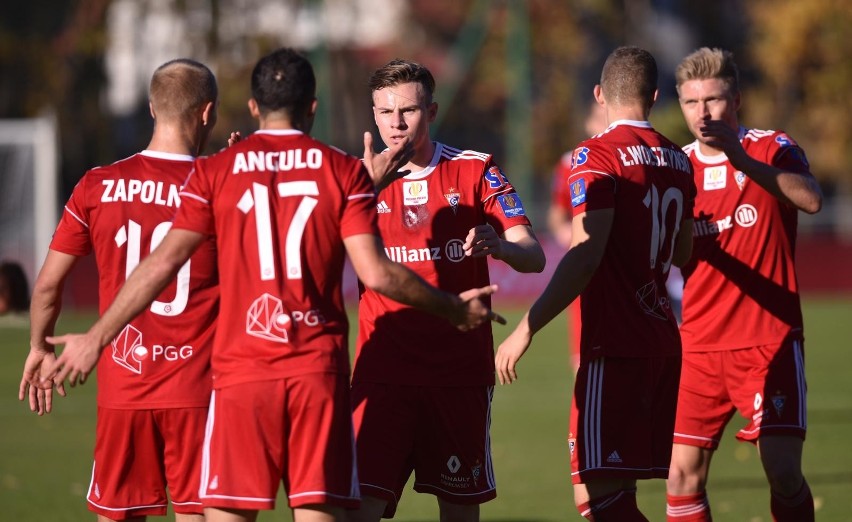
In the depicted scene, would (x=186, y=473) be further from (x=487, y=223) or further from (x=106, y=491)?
(x=487, y=223)

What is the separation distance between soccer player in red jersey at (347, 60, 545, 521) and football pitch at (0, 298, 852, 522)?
2425 mm

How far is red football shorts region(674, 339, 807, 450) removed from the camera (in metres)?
6.54

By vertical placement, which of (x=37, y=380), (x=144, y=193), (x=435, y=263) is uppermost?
(x=144, y=193)

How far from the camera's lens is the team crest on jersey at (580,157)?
18.7 ft

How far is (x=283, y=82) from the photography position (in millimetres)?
4844

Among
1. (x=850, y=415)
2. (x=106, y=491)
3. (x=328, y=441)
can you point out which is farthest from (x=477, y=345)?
(x=850, y=415)

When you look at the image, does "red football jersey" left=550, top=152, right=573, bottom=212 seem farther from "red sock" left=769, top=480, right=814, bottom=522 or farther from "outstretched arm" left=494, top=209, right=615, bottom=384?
"outstretched arm" left=494, top=209, right=615, bottom=384

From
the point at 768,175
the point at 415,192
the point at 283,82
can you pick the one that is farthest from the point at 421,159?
the point at 768,175

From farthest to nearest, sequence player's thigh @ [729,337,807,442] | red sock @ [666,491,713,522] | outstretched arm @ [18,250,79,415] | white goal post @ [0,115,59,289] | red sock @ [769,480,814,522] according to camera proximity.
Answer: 1. white goal post @ [0,115,59,289]
2. red sock @ [666,491,713,522]
3. player's thigh @ [729,337,807,442]
4. red sock @ [769,480,814,522]
5. outstretched arm @ [18,250,79,415]

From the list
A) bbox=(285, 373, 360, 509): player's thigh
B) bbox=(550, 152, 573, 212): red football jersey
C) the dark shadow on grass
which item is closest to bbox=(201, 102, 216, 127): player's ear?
bbox=(285, 373, 360, 509): player's thigh

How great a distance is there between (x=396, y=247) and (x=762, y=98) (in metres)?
35.9

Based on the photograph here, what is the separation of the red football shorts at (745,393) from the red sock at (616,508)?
1.24 m

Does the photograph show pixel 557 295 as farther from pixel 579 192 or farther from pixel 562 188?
pixel 562 188

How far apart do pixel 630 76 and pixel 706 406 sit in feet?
7.03
